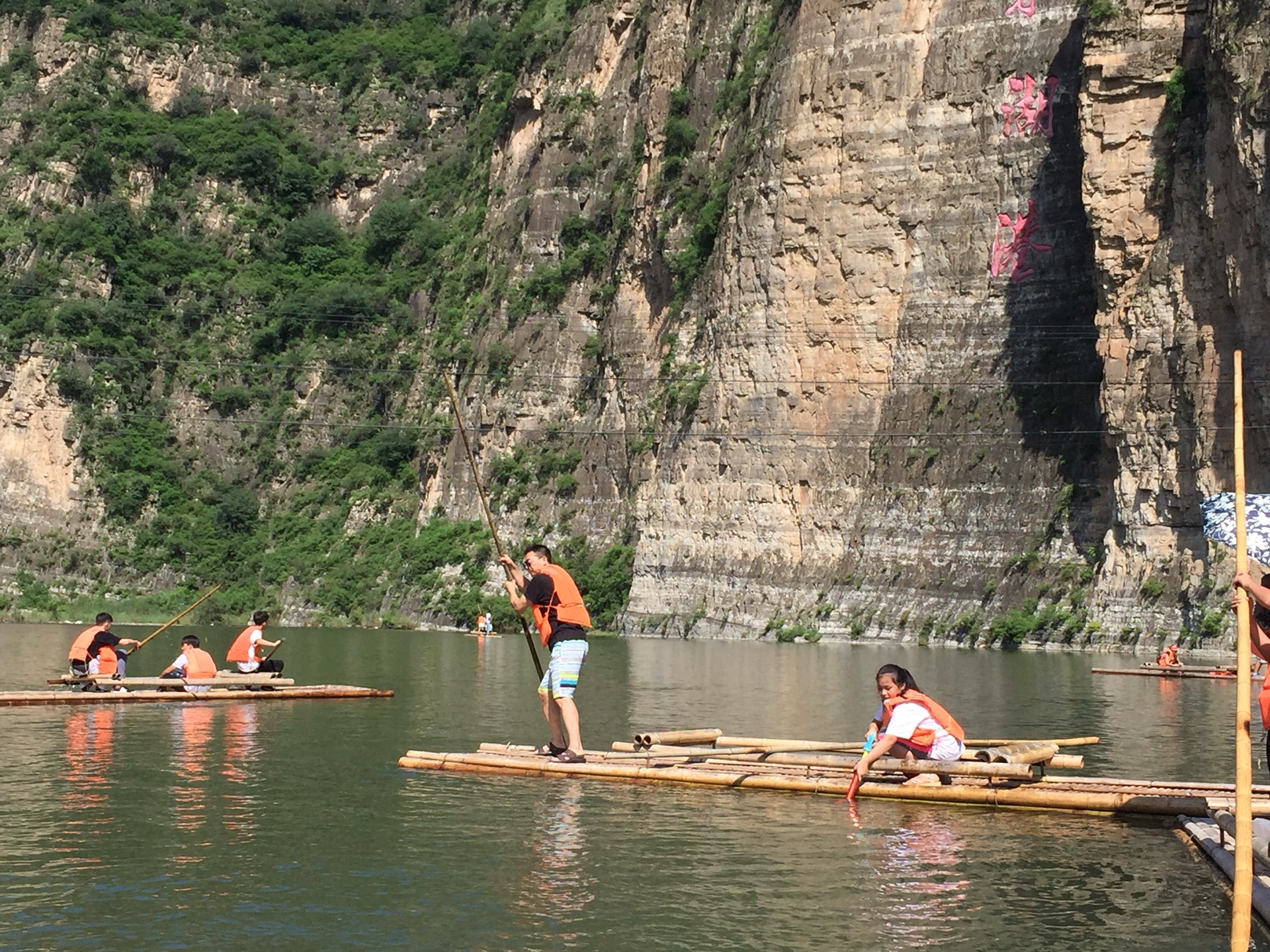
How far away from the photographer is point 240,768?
18.6m

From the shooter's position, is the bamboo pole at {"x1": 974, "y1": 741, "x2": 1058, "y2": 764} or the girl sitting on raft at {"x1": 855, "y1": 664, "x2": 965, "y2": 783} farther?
the girl sitting on raft at {"x1": 855, "y1": 664, "x2": 965, "y2": 783}

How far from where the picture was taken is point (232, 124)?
100812 mm

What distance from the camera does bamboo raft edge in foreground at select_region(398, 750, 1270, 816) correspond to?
600 inches

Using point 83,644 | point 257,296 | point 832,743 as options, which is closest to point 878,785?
point 832,743

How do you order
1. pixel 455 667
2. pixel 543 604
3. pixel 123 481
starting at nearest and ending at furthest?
pixel 543 604 < pixel 455 667 < pixel 123 481

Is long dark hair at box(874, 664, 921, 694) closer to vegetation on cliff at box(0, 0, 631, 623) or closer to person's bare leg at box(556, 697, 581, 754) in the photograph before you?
person's bare leg at box(556, 697, 581, 754)

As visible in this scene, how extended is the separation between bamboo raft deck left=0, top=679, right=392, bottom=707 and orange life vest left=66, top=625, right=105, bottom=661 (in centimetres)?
111

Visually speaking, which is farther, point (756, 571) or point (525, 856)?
point (756, 571)

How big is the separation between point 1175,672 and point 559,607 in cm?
2433

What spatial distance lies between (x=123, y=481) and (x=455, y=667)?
164ft

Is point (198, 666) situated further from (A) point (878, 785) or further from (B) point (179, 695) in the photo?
(A) point (878, 785)

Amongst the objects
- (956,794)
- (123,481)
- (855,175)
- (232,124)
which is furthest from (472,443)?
(956,794)

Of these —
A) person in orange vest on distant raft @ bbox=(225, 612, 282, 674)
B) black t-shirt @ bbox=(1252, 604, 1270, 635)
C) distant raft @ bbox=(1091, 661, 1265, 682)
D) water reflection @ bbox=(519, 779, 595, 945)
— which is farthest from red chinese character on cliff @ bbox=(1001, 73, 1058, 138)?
black t-shirt @ bbox=(1252, 604, 1270, 635)

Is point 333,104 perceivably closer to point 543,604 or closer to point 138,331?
point 138,331
